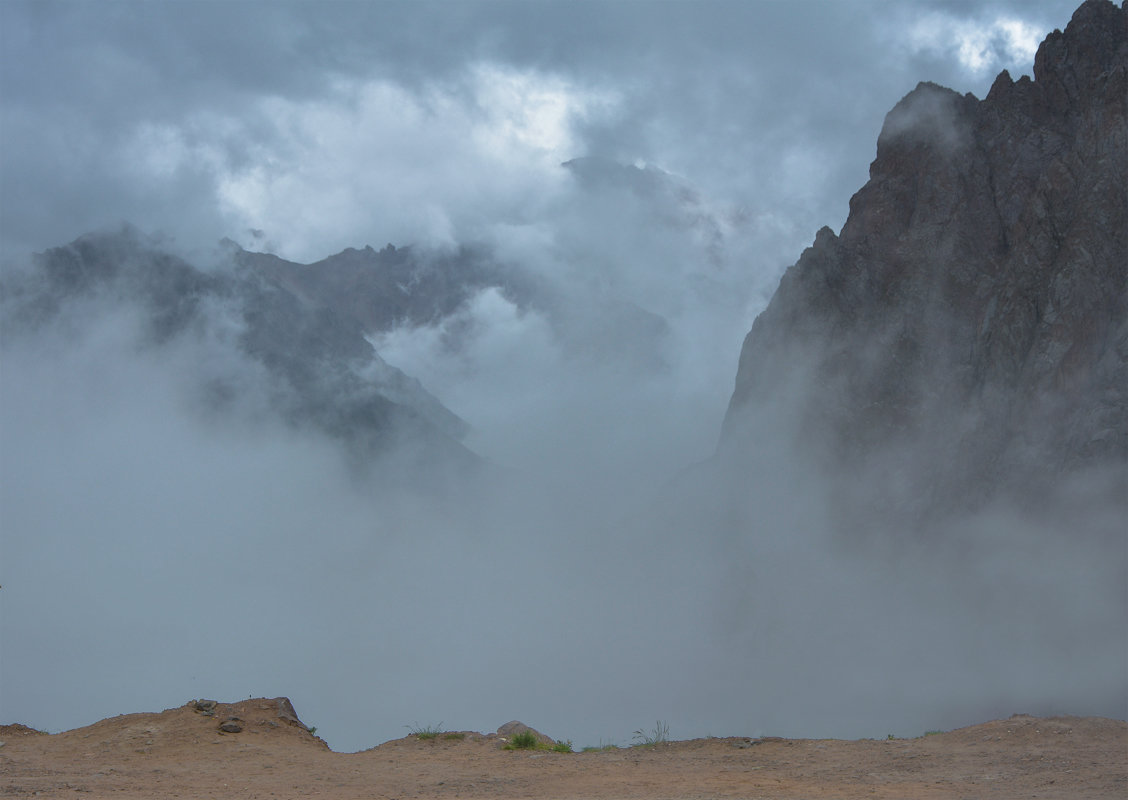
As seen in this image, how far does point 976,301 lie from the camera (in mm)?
78375

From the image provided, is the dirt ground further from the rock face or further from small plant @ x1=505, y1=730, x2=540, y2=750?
the rock face

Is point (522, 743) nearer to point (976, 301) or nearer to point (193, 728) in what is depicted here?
point (193, 728)

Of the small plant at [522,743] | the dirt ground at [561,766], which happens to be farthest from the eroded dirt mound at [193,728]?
the small plant at [522,743]

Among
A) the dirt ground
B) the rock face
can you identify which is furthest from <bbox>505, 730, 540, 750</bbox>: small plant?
the rock face

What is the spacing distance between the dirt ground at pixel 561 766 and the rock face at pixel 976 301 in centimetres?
5357

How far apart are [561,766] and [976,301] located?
7117 cm

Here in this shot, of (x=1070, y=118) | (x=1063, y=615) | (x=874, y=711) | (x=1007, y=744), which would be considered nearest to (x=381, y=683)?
(x=874, y=711)

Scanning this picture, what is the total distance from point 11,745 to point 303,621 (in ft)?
500

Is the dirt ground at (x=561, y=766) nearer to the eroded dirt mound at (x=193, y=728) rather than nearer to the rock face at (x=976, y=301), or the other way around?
the eroded dirt mound at (x=193, y=728)

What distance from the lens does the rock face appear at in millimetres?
67062

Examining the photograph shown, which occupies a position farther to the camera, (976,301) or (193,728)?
(976,301)

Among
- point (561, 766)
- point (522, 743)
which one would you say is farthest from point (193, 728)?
point (561, 766)

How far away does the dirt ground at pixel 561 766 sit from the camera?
1561cm

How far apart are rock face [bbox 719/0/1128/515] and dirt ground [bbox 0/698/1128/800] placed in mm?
53569
